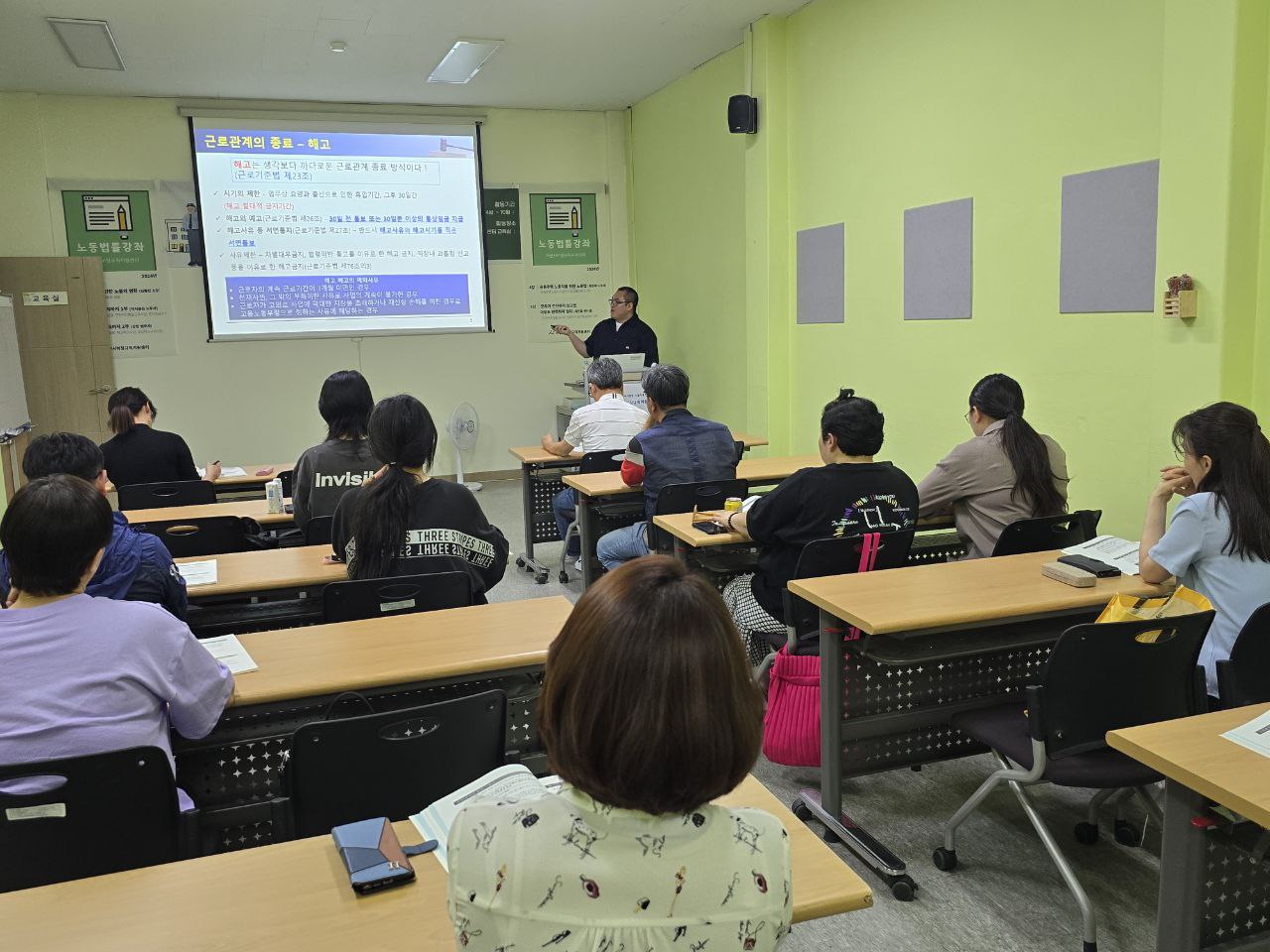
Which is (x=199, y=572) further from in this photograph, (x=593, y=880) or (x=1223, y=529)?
(x=1223, y=529)

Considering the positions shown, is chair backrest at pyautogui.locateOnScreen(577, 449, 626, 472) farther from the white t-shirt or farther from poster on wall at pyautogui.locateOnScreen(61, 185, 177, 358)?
poster on wall at pyautogui.locateOnScreen(61, 185, 177, 358)

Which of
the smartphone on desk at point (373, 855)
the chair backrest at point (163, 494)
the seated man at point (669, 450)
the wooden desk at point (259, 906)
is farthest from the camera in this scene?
the chair backrest at point (163, 494)

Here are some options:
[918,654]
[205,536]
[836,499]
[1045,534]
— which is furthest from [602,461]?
[918,654]

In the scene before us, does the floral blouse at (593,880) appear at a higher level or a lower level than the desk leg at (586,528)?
higher

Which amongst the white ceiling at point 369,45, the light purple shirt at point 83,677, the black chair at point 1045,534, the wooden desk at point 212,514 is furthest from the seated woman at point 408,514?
the white ceiling at point 369,45

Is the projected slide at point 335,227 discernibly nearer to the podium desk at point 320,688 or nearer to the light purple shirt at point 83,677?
the podium desk at point 320,688

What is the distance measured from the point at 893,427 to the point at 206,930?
4611mm

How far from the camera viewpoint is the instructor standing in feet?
24.9

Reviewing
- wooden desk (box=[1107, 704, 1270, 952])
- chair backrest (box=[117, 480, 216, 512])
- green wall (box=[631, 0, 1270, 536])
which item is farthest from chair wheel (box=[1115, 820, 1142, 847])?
chair backrest (box=[117, 480, 216, 512])

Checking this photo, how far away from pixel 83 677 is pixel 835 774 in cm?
178

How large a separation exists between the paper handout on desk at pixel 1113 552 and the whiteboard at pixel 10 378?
21.0 feet

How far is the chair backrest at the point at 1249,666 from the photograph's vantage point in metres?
2.08

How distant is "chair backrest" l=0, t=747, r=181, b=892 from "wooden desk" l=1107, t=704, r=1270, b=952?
5.25 feet

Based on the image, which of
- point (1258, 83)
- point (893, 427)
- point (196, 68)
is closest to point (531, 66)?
point (196, 68)
